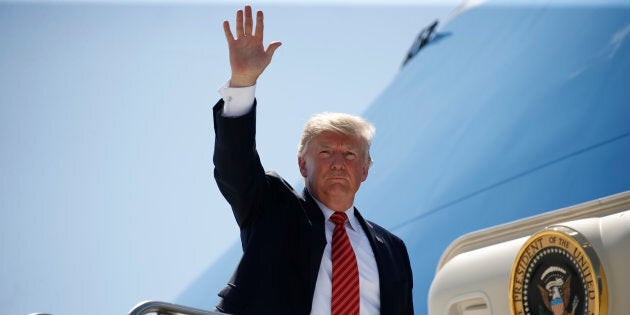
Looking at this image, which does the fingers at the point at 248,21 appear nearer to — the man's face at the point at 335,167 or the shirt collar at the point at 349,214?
the man's face at the point at 335,167

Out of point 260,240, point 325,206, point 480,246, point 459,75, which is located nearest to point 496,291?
point 480,246

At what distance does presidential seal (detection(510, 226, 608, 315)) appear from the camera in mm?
2756

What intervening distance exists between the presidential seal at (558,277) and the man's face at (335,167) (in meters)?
0.62

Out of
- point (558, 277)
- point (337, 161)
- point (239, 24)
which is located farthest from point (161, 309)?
point (558, 277)

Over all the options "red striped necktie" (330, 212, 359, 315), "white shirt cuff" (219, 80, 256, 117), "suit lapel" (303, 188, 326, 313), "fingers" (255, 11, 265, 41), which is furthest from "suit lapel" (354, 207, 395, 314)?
"fingers" (255, 11, 265, 41)

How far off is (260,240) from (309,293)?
0.78 ft

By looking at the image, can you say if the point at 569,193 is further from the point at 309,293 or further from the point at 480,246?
the point at 309,293


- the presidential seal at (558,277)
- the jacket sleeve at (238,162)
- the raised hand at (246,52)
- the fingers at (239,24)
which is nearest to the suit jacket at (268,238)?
the jacket sleeve at (238,162)

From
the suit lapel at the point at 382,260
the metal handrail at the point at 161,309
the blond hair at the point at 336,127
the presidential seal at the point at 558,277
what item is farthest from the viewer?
the blond hair at the point at 336,127

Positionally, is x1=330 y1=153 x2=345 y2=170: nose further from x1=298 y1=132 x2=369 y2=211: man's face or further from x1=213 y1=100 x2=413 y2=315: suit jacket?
x1=213 y1=100 x2=413 y2=315: suit jacket

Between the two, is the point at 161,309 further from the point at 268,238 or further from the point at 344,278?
the point at 344,278

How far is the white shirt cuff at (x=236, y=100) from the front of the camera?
9.53 ft

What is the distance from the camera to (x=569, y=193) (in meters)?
4.08

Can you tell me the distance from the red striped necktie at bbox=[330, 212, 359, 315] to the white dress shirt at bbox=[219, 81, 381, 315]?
2 cm
